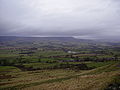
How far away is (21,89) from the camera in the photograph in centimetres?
3566

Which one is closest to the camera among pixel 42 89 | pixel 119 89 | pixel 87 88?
pixel 119 89

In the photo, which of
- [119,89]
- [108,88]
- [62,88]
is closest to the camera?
[119,89]

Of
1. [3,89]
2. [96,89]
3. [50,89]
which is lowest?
[3,89]

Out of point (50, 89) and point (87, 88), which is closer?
point (87, 88)

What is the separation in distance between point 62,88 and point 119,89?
14.0 metres

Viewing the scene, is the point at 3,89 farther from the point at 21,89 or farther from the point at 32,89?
the point at 32,89

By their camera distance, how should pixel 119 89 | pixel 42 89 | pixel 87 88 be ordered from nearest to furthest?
pixel 119 89, pixel 87 88, pixel 42 89

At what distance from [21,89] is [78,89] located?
17.4 metres

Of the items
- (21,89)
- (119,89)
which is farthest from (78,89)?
(21,89)

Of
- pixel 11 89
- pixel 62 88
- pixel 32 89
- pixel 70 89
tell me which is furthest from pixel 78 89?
pixel 11 89

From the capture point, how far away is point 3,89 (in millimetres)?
38938

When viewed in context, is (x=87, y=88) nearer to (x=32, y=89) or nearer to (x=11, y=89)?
(x=32, y=89)

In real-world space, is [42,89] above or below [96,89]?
below

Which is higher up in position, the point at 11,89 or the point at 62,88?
the point at 62,88
